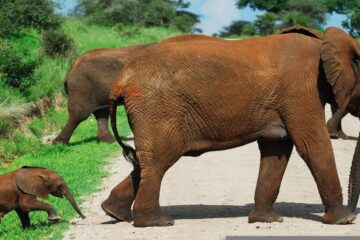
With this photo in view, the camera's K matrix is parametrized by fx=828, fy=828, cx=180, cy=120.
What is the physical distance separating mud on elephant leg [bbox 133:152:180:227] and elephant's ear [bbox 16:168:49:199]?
1123 millimetres

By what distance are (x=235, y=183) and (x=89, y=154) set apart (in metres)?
4.32

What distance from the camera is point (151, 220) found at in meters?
9.18

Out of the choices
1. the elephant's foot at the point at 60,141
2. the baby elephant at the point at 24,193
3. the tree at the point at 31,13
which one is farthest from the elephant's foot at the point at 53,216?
the tree at the point at 31,13

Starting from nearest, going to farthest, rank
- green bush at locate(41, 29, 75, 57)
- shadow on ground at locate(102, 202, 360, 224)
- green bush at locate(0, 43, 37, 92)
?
shadow on ground at locate(102, 202, 360, 224) < green bush at locate(0, 43, 37, 92) < green bush at locate(41, 29, 75, 57)

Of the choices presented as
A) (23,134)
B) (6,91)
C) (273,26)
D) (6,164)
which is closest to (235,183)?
(6,164)

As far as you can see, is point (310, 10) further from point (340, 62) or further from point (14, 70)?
point (340, 62)

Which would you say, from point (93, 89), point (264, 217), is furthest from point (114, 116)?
point (93, 89)

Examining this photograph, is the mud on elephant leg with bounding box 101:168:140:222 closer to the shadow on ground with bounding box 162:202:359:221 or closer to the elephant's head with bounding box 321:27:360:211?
the shadow on ground with bounding box 162:202:359:221

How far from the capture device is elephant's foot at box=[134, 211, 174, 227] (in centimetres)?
917

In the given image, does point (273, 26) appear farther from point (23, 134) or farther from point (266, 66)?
point (266, 66)

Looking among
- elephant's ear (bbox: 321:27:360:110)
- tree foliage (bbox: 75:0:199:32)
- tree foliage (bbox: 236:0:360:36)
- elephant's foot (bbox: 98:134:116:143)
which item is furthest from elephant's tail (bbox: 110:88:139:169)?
tree foliage (bbox: 236:0:360:36)

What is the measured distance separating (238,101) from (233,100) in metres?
0.06

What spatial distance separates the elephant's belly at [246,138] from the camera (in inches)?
364

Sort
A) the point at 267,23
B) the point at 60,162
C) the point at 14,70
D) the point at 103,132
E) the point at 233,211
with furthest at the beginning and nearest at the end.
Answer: the point at 267,23
the point at 14,70
the point at 103,132
the point at 60,162
the point at 233,211
